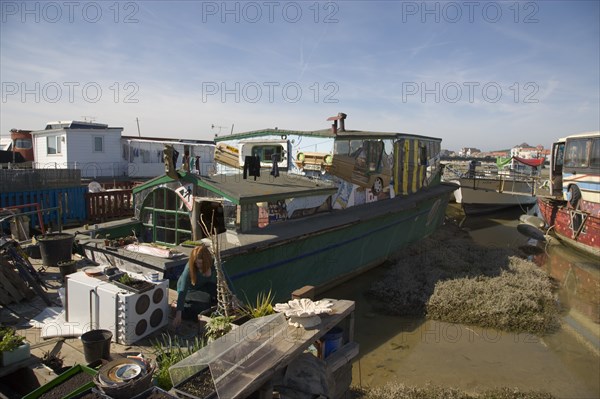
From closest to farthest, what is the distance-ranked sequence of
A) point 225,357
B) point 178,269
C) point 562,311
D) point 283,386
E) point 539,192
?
point 225,357 → point 283,386 → point 178,269 → point 562,311 → point 539,192

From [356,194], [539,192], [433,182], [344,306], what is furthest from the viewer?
[539,192]

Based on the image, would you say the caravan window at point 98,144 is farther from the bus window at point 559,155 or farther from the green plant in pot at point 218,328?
the bus window at point 559,155

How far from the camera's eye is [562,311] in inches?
418

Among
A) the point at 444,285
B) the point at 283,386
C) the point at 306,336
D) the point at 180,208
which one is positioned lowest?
the point at 444,285

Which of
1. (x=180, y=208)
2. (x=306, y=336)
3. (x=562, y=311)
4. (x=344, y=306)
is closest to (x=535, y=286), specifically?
(x=562, y=311)

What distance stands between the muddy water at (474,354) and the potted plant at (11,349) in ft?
17.1

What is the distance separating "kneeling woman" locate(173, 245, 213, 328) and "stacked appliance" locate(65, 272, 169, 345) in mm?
Result: 213

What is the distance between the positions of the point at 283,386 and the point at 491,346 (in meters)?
5.98

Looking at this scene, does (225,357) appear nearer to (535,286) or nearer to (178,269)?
(178,269)

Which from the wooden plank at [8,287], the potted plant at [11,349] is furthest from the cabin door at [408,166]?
the potted plant at [11,349]

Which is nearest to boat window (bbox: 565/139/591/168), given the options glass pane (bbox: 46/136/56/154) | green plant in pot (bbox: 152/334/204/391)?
green plant in pot (bbox: 152/334/204/391)

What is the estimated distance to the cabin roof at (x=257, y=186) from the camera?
8.14 m

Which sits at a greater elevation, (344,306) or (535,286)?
(344,306)

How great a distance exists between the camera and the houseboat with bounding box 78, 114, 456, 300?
26.9ft
